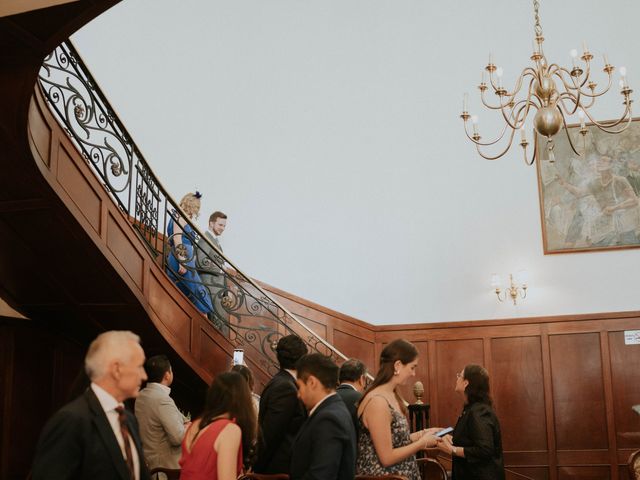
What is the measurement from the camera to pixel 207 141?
1113cm

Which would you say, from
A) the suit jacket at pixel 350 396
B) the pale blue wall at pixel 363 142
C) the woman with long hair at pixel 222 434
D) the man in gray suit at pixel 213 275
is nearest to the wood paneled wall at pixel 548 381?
the pale blue wall at pixel 363 142

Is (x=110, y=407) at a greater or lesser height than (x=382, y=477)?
greater

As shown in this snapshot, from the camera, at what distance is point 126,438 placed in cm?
275

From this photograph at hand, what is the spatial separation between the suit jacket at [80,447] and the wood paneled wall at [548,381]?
21.9ft

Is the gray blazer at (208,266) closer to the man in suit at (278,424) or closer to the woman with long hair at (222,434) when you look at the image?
the man in suit at (278,424)

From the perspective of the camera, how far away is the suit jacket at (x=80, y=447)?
255cm

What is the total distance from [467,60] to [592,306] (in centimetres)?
398

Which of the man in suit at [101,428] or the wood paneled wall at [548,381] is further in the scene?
the wood paneled wall at [548,381]

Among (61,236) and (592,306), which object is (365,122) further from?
(61,236)

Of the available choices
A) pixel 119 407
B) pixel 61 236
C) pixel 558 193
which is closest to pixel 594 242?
pixel 558 193

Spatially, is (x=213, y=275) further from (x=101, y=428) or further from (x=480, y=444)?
(x=101, y=428)

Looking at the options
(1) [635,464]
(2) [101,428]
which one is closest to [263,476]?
(2) [101,428]

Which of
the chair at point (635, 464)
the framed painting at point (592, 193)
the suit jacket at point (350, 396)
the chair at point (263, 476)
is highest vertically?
the framed painting at point (592, 193)

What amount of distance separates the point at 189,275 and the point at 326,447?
14.5 ft
